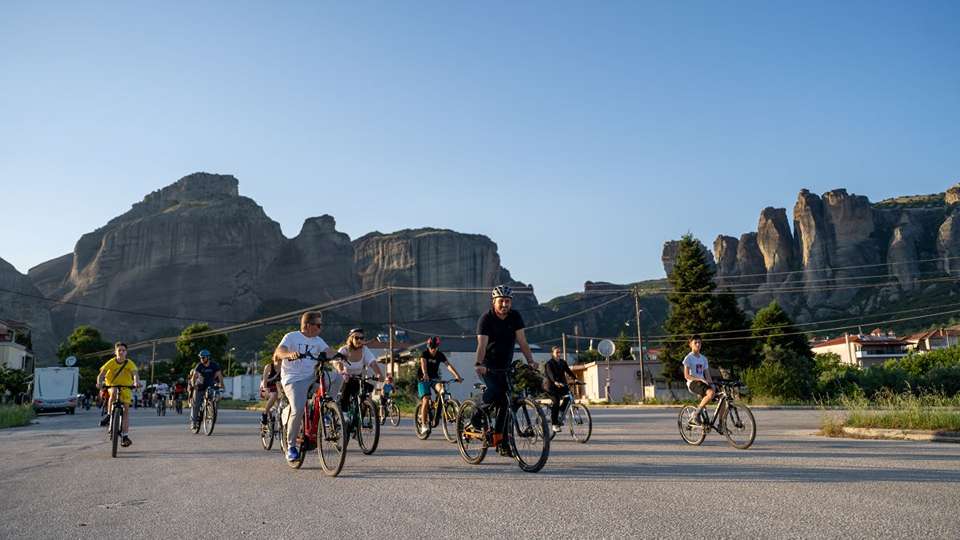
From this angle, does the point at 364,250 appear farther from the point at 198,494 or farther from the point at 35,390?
the point at 198,494

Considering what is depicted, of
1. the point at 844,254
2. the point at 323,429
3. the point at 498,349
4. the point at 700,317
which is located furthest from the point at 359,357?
the point at 844,254

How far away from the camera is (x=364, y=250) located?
18300 centimetres

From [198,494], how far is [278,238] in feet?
557

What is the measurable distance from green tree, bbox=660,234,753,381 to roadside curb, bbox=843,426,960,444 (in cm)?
3609

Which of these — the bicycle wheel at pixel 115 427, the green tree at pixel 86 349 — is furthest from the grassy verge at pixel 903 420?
the green tree at pixel 86 349

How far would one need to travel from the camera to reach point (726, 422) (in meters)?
10.6

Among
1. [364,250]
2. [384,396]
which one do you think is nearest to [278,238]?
[364,250]

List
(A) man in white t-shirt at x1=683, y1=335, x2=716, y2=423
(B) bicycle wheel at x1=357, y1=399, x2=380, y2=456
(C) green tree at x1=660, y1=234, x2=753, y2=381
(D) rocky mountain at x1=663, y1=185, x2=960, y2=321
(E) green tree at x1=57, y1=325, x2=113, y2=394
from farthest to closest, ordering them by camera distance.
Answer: (D) rocky mountain at x1=663, y1=185, x2=960, y2=321 → (E) green tree at x1=57, y1=325, x2=113, y2=394 → (C) green tree at x1=660, y1=234, x2=753, y2=381 → (A) man in white t-shirt at x1=683, y1=335, x2=716, y2=423 → (B) bicycle wheel at x1=357, y1=399, x2=380, y2=456

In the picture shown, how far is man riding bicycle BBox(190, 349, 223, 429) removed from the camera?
49.6ft

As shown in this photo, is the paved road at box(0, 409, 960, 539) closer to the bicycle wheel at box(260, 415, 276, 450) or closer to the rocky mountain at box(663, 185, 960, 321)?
the bicycle wheel at box(260, 415, 276, 450)

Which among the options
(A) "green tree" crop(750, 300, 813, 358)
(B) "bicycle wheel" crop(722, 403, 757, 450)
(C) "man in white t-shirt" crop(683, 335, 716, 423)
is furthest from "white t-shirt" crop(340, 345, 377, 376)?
(A) "green tree" crop(750, 300, 813, 358)

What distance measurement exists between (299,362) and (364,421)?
2191 mm

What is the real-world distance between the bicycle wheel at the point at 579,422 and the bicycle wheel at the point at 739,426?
8.10 feet

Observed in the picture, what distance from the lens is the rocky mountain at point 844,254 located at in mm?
109438
